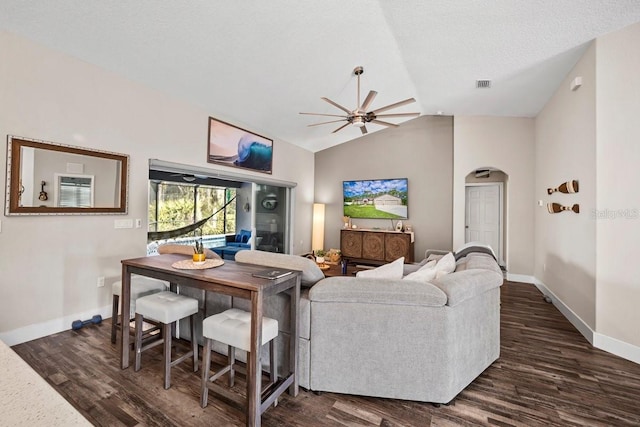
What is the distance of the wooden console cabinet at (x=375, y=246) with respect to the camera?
19.2 ft

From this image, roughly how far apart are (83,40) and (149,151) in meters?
1.26

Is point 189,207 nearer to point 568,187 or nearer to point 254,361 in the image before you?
point 254,361

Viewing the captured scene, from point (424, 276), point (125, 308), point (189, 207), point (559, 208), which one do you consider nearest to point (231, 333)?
point (125, 308)

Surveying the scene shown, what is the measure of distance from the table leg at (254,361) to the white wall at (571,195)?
3361 mm

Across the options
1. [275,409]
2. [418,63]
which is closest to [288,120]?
[418,63]

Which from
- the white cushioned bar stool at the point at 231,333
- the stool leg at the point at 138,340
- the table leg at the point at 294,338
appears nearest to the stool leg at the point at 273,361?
the white cushioned bar stool at the point at 231,333

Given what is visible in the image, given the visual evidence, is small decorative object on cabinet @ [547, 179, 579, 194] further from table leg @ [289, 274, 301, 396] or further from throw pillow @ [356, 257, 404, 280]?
table leg @ [289, 274, 301, 396]

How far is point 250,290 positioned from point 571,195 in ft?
13.0

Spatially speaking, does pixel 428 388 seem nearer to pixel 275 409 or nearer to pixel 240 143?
pixel 275 409

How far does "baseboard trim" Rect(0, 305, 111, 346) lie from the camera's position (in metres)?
2.60

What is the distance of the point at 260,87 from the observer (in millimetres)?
3984

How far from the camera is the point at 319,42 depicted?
3176 millimetres

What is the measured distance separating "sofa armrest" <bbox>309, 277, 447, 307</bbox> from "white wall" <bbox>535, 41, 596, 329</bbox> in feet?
7.56

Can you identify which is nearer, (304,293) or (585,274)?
(304,293)
